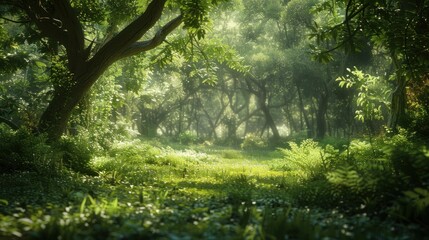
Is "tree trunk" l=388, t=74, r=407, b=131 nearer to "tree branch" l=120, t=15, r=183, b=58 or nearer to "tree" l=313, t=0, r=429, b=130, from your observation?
"tree" l=313, t=0, r=429, b=130

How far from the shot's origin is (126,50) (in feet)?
34.4

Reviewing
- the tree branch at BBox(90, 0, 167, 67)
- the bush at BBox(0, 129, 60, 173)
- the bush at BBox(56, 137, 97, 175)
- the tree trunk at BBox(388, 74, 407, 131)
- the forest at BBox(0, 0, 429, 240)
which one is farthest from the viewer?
the tree trunk at BBox(388, 74, 407, 131)

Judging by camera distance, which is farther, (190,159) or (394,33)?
(190,159)

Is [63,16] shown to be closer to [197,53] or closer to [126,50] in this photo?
[126,50]

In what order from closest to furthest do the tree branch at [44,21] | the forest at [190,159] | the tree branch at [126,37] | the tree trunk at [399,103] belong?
the forest at [190,159] < the tree branch at [44,21] < the tree branch at [126,37] < the tree trunk at [399,103]

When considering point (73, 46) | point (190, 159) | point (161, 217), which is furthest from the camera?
point (190, 159)

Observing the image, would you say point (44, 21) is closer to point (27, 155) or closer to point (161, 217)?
point (27, 155)

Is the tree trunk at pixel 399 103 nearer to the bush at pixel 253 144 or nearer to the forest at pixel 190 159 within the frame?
the forest at pixel 190 159

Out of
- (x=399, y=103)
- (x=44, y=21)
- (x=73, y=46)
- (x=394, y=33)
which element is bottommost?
(x=399, y=103)

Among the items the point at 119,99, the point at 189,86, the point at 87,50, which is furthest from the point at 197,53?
the point at 189,86

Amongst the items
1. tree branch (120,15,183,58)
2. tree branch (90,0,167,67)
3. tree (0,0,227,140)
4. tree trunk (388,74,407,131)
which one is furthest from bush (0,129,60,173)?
tree trunk (388,74,407,131)

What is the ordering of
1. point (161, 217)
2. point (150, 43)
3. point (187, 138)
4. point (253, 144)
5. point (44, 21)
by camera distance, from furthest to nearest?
point (187, 138), point (253, 144), point (150, 43), point (44, 21), point (161, 217)

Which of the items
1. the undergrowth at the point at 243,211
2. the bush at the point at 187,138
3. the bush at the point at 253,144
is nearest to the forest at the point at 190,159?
the undergrowth at the point at 243,211

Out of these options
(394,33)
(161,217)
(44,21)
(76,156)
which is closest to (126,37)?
(44,21)
